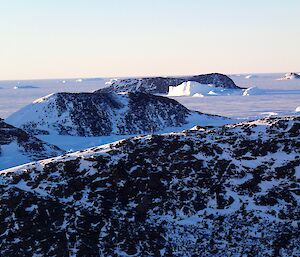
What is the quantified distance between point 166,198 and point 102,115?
34001 millimetres

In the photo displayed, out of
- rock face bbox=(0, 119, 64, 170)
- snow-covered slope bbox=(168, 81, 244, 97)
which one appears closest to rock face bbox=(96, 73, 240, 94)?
snow-covered slope bbox=(168, 81, 244, 97)

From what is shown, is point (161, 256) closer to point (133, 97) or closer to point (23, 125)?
point (23, 125)

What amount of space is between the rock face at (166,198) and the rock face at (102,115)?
26704 millimetres

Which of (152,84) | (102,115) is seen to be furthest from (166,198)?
(152,84)

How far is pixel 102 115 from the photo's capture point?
47938 millimetres

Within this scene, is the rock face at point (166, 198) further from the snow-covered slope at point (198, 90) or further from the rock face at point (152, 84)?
the rock face at point (152, 84)

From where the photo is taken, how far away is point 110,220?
13633 mm

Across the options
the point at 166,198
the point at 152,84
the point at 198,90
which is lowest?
the point at 198,90

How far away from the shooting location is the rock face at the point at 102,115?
44.3m

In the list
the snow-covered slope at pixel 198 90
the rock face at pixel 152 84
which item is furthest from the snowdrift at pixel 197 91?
the rock face at pixel 152 84

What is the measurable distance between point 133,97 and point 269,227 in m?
41.3

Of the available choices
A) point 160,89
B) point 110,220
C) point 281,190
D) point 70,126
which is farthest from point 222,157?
point 160,89

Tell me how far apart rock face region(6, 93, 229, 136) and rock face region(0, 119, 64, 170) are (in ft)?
29.6

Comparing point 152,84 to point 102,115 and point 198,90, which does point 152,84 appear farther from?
point 102,115
